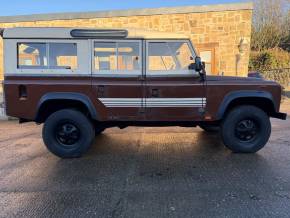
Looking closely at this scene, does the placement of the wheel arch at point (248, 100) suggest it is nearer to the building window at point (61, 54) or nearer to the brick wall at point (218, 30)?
the building window at point (61, 54)

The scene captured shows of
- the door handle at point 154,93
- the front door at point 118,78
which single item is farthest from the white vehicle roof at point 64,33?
the door handle at point 154,93

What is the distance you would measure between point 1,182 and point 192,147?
3488 mm

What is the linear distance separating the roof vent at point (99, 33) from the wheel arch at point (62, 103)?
1027 millimetres

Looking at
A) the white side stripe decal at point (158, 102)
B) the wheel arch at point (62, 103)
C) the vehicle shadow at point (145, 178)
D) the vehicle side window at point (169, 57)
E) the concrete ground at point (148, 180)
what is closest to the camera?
the concrete ground at point (148, 180)

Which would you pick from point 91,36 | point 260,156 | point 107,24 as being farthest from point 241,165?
point 107,24

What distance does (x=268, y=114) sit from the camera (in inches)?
226

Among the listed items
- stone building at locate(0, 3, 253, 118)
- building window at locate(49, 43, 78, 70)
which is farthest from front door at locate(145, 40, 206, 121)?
stone building at locate(0, 3, 253, 118)

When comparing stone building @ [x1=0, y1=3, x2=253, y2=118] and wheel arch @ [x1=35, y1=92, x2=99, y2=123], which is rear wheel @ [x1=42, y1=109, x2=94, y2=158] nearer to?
wheel arch @ [x1=35, y1=92, x2=99, y2=123]

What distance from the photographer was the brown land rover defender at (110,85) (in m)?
5.28

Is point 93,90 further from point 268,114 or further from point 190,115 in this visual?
point 268,114

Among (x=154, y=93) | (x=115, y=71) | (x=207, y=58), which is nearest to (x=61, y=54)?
(x=115, y=71)

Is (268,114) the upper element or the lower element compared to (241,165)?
upper

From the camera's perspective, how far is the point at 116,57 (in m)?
5.42

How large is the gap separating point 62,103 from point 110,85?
0.96 m
